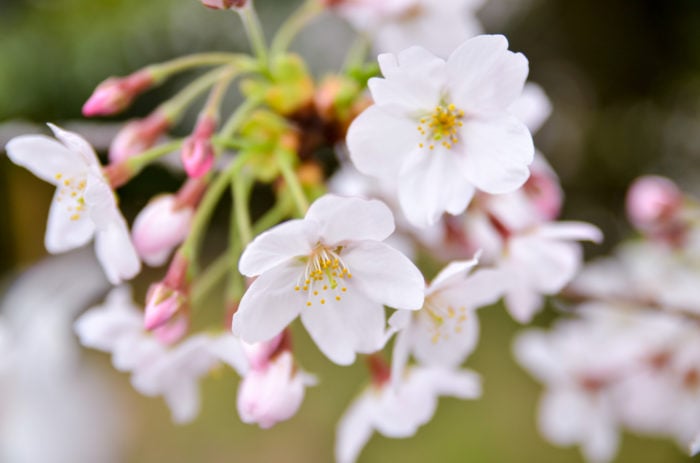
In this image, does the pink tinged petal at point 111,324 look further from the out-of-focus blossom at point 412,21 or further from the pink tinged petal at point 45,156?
the out-of-focus blossom at point 412,21

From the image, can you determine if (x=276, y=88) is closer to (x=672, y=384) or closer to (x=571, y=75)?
A: (x=672, y=384)

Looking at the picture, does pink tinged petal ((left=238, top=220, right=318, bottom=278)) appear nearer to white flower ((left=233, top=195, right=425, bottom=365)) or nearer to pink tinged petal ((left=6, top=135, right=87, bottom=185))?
white flower ((left=233, top=195, right=425, bottom=365))

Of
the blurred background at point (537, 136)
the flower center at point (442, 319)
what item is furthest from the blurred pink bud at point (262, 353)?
the blurred background at point (537, 136)

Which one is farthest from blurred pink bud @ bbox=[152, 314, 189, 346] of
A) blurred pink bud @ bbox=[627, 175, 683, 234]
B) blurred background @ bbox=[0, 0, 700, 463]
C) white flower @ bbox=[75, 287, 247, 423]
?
blurred background @ bbox=[0, 0, 700, 463]

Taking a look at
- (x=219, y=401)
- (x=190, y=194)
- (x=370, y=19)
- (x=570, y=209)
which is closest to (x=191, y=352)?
(x=190, y=194)

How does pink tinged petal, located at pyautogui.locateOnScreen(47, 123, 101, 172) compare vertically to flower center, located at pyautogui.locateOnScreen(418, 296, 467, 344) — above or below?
above

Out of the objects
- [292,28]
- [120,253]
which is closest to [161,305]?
[120,253]
